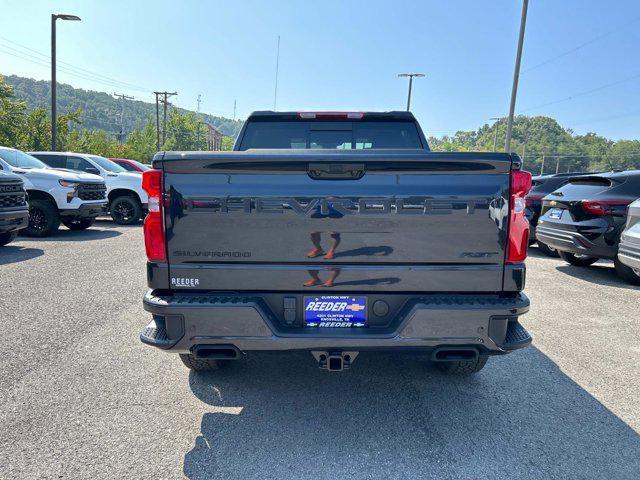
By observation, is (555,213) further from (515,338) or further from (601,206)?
(515,338)

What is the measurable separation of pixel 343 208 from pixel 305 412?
1494mm

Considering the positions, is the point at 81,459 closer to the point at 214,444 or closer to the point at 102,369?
the point at 214,444

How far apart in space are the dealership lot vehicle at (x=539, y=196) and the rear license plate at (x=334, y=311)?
7978 mm

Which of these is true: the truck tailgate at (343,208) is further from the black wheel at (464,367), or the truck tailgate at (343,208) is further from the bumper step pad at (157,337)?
the black wheel at (464,367)

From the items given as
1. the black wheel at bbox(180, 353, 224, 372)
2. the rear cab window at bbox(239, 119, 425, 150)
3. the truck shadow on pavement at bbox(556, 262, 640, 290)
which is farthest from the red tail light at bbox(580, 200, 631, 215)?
the black wheel at bbox(180, 353, 224, 372)

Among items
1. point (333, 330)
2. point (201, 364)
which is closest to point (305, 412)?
point (333, 330)

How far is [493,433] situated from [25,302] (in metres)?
5.41

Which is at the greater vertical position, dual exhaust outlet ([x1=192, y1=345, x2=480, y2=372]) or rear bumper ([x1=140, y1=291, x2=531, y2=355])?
rear bumper ([x1=140, y1=291, x2=531, y2=355])

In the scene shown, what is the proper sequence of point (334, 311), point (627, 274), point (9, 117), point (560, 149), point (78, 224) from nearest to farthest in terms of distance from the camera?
1. point (334, 311)
2. point (627, 274)
3. point (78, 224)
4. point (9, 117)
5. point (560, 149)

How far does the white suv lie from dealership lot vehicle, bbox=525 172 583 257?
34.7 ft

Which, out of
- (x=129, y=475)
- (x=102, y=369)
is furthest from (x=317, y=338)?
(x=102, y=369)

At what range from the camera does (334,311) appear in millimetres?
2498

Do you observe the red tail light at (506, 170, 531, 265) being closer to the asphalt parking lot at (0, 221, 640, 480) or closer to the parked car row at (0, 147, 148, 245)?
the asphalt parking lot at (0, 221, 640, 480)

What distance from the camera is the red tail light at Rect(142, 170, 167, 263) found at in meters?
2.39
